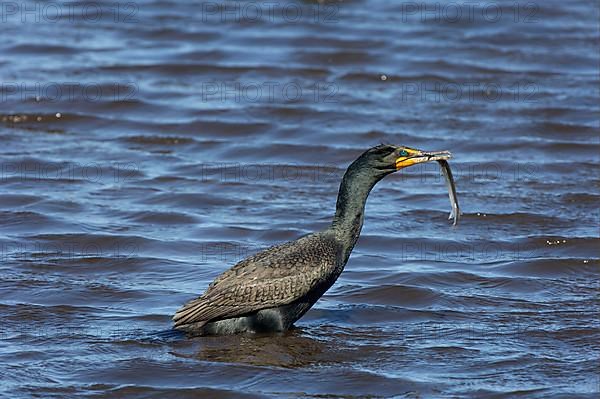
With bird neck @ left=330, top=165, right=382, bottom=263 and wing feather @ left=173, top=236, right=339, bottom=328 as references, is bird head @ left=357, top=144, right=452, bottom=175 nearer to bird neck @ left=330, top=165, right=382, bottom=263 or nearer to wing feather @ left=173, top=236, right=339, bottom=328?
bird neck @ left=330, top=165, right=382, bottom=263

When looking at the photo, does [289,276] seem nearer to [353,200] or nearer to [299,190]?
[353,200]

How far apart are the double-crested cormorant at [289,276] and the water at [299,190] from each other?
0.19 metres

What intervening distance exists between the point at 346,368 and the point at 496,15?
1235 centimetres

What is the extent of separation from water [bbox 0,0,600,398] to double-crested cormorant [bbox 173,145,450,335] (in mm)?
187

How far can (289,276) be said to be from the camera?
8742 millimetres

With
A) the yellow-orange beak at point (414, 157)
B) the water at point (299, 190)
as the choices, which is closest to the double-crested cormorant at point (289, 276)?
the yellow-orange beak at point (414, 157)

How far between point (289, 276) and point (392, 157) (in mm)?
1138

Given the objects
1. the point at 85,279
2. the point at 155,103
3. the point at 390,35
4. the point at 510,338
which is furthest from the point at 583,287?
the point at 390,35

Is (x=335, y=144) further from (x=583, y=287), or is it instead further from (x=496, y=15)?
(x=496, y=15)

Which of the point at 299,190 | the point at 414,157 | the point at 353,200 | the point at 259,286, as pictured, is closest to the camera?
the point at 259,286

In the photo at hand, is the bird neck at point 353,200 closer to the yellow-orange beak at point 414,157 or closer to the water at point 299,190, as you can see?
the yellow-orange beak at point 414,157

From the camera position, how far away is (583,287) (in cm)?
1025

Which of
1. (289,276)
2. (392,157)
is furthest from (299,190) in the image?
(289,276)

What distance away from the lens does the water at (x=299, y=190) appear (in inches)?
336
